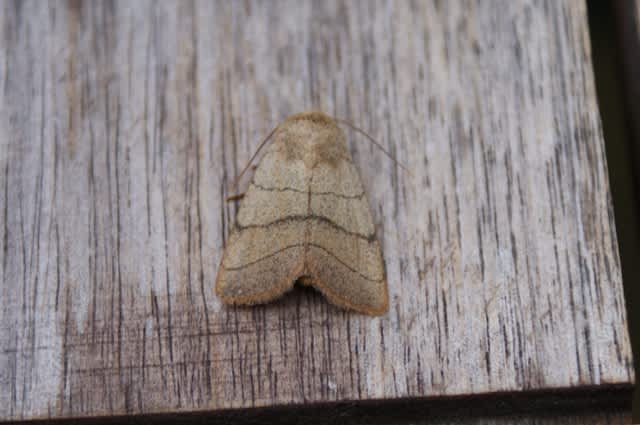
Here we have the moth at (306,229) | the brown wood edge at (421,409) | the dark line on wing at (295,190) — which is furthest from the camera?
the dark line on wing at (295,190)

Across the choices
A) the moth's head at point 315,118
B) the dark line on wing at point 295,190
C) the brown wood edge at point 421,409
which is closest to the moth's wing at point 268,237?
the dark line on wing at point 295,190

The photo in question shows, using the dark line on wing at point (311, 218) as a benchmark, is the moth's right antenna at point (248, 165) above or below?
above

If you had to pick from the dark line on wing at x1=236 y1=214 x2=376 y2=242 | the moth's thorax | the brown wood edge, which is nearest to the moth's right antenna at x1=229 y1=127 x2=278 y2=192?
the moth's thorax

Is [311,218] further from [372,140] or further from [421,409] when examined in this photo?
[421,409]

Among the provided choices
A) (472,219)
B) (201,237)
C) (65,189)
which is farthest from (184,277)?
(472,219)

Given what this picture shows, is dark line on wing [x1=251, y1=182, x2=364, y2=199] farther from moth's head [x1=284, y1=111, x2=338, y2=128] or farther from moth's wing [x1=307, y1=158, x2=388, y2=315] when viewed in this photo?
moth's head [x1=284, y1=111, x2=338, y2=128]

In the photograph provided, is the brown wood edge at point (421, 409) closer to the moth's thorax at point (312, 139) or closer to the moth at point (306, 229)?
the moth at point (306, 229)

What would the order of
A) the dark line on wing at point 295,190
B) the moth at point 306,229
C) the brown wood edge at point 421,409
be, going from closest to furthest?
the brown wood edge at point 421,409
the moth at point 306,229
the dark line on wing at point 295,190
